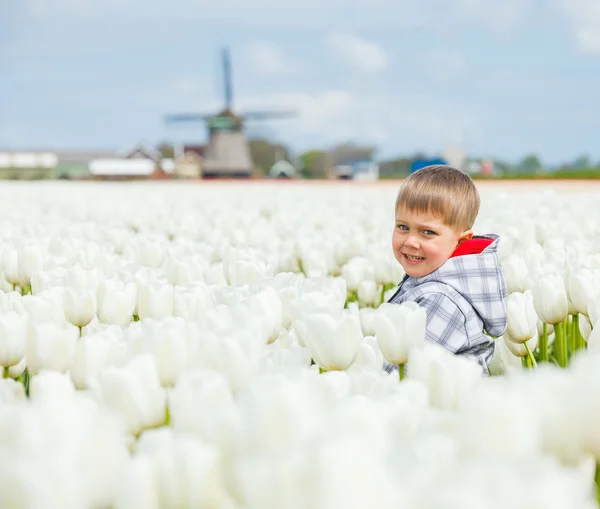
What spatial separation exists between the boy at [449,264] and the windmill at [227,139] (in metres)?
48.5

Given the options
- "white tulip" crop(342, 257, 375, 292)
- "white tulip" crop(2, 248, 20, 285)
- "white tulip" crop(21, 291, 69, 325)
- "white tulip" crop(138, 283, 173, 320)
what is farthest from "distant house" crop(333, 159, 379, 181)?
"white tulip" crop(21, 291, 69, 325)

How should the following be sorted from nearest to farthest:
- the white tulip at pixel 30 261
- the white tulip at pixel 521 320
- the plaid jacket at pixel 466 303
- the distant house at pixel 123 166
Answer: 1. the white tulip at pixel 521 320
2. the plaid jacket at pixel 466 303
3. the white tulip at pixel 30 261
4. the distant house at pixel 123 166

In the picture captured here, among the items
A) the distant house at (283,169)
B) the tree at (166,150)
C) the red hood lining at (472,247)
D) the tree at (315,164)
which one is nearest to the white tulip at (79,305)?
the red hood lining at (472,247)

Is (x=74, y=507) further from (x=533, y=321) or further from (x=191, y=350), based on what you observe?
(x=533, y=321)

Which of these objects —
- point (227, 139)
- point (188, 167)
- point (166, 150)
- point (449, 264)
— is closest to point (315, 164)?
point (166, 150)

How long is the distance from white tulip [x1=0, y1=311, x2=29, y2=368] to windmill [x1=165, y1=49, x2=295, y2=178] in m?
50.0

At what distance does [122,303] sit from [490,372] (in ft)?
4.93

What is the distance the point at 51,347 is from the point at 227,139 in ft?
169

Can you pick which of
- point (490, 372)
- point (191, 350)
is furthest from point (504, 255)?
point (191, 350)

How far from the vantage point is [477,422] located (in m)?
1.06

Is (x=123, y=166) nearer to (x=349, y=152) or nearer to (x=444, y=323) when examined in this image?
(x=349, y=152)

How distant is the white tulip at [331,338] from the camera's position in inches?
74.0

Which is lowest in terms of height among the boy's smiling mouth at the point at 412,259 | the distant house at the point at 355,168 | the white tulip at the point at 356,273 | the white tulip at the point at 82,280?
the white tulip at the point at 356,273

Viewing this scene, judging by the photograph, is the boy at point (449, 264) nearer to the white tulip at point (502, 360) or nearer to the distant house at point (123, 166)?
the white tulip at point (502, 360)
